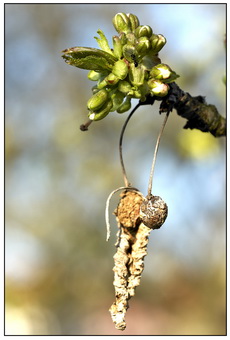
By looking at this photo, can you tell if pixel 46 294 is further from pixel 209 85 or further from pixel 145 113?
pixel 209 85

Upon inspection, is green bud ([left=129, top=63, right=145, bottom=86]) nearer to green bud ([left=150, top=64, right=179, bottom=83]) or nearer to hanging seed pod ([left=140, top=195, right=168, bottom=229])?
green bud ([left=150, top=64, right=179, bottom=83])

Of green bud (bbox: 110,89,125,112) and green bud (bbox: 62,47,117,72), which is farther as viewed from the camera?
green bud (bbox: 110,89,125,112)

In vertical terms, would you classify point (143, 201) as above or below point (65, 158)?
below

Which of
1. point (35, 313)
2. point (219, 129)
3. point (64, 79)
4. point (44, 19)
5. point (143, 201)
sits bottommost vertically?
point (143, 201)

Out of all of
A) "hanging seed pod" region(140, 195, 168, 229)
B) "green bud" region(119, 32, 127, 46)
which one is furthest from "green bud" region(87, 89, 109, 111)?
"hanging seed pod" region(140, 195, 168, 229)

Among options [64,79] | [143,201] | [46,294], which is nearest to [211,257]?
[46,294]

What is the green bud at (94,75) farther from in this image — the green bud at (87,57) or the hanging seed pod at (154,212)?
the hanging seed pod at (154,212)

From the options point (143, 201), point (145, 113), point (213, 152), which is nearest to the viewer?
point (143, 201)
